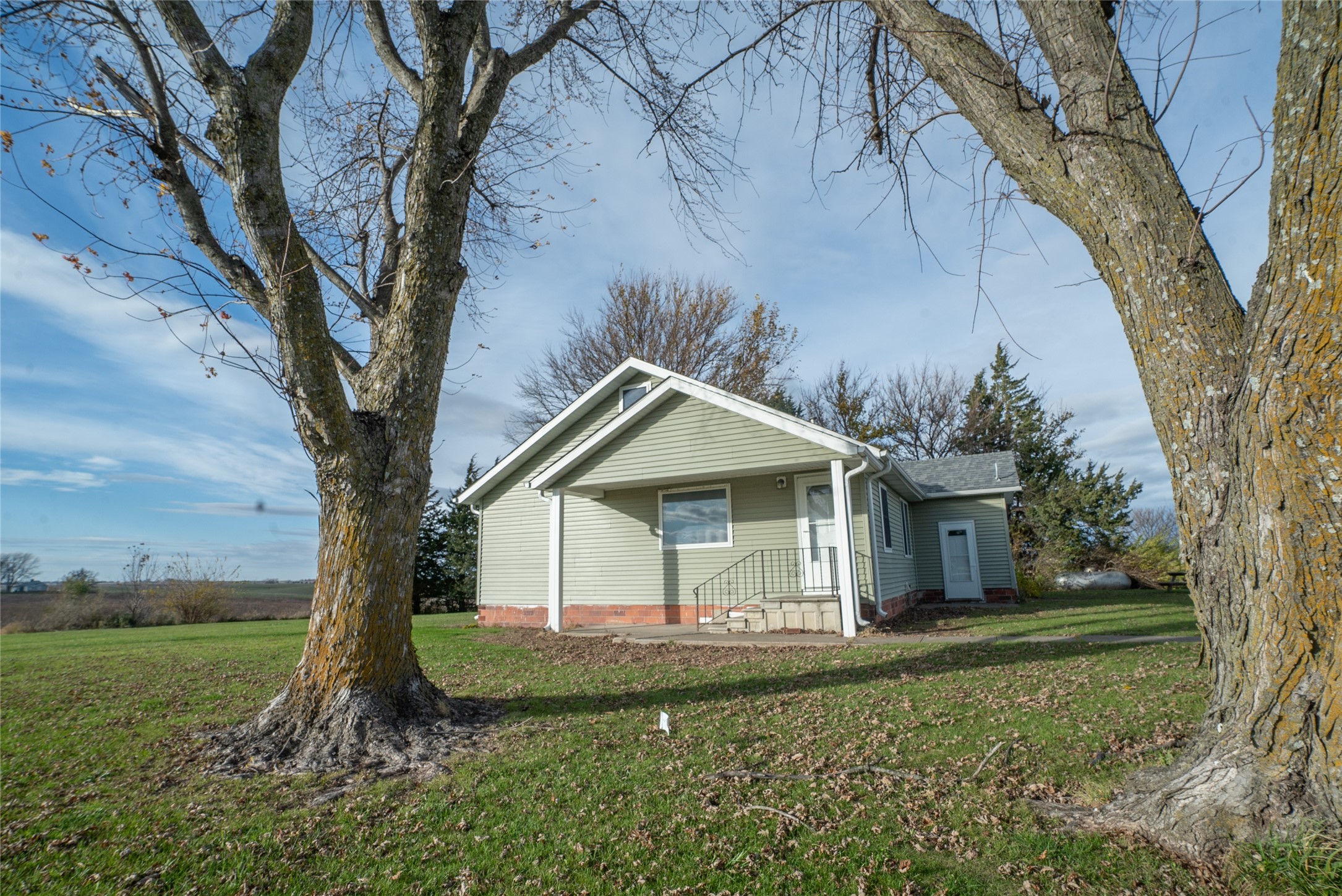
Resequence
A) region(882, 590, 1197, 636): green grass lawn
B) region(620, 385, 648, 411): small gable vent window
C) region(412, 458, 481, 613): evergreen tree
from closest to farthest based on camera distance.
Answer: region(882, 590, 1197, 636): green grass lawn
region(620, 385, 648, 411): small gable vent window
region(412, 458, 481, 613): evergreen tree

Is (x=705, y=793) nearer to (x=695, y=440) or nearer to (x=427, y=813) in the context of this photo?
(x=427, y=813)

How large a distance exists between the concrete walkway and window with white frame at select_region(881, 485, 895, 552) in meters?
3.42

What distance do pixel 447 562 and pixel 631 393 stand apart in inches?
453

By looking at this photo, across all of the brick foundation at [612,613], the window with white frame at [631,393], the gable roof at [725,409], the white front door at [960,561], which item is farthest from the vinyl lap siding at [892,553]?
the window with white frame at [631,393]

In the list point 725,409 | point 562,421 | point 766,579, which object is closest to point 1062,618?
point 766,579

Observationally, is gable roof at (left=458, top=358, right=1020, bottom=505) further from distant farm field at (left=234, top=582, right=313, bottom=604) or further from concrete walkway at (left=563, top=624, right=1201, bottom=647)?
distant farm field at (left=234, top=582, right=313, bottom=604)

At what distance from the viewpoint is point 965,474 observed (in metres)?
18.1

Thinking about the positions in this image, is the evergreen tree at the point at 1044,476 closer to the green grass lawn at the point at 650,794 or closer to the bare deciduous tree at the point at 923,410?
the bare deciduous tree at the point at 923,410

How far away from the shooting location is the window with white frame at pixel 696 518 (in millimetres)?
12414

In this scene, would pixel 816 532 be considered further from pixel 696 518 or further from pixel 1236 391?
pixel 1236 391

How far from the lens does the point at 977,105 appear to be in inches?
129

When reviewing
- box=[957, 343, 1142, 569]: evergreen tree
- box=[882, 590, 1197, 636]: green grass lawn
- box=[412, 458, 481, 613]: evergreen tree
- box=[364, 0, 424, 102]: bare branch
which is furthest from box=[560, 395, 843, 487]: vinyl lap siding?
box=[957, 343, 1142, 569]: evergreen tree

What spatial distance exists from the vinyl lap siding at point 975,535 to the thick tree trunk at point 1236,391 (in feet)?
49.1

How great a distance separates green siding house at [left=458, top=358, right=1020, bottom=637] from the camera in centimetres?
1070
